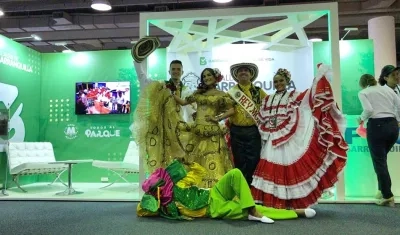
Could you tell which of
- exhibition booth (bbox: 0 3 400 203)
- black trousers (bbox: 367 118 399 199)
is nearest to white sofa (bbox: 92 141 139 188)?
exhibition booth (bbox: 0 3 400 203)

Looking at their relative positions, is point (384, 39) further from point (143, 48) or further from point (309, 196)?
point (143, 48)

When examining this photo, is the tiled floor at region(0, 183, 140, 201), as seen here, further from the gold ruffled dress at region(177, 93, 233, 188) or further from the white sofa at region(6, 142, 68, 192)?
the gold ruffled dress at region(177, 93, 233, 188)

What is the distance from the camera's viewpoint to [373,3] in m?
6.64

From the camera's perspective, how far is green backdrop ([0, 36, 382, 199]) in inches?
235

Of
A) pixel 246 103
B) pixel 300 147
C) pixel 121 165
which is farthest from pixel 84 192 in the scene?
pixel 300 147

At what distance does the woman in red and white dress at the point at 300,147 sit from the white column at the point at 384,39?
14.9ft

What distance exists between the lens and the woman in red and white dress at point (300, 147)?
3.09 m

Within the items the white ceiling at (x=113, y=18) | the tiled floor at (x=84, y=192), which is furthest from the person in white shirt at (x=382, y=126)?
the white ceiling at (x=113, y=18)

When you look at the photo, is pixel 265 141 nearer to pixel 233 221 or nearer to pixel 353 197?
pixel 233 221

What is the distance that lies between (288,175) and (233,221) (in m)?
0.63

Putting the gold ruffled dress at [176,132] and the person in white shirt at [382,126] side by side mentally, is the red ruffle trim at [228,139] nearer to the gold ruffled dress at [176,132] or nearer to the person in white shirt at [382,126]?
the gold ruffled dress at [176,132]

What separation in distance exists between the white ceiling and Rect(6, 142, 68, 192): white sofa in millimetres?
2844

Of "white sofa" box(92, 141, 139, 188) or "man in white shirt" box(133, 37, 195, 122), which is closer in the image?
"man in white shirt" box(133, 37, 195, 122)

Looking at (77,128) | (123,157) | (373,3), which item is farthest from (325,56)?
(77,128)
